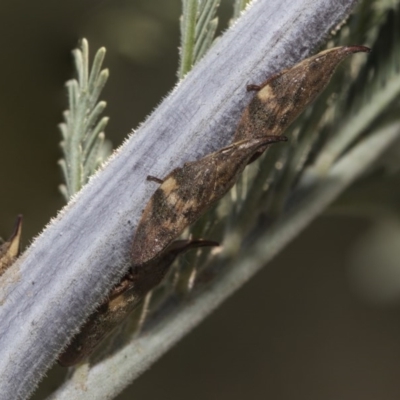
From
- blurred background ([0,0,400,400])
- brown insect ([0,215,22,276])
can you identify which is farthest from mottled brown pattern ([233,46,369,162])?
blurred background ([0,0,400,400])

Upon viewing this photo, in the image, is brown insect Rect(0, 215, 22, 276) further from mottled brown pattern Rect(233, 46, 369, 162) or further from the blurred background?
the blurred background

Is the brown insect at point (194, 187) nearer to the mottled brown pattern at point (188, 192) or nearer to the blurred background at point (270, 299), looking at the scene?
the mottled brown pattern at point (188, 192)

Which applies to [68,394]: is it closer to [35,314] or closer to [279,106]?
[35,314]

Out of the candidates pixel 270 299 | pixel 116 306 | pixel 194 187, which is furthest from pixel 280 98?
pixel 270 299

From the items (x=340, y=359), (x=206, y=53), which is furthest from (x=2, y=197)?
(x=340, y=359)

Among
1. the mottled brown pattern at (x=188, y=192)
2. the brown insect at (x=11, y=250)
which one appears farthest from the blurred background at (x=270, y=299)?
the mottled brown pattern at (x=188, y=192)

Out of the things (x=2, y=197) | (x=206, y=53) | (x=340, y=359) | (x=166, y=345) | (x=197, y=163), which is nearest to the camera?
(x=197, y=163)
